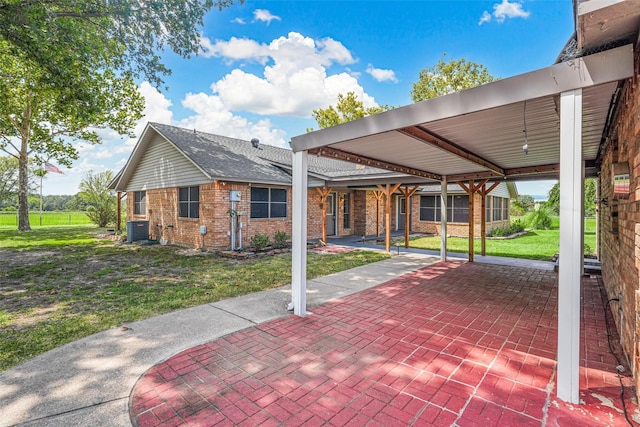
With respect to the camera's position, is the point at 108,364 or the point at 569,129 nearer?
the point at 569,129

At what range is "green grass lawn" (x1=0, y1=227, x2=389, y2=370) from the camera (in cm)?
425

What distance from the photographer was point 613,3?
1.80 metres

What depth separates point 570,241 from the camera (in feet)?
8.25

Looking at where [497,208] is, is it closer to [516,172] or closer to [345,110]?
[516,172]

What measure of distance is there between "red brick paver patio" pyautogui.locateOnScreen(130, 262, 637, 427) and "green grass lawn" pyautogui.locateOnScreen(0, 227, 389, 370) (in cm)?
188

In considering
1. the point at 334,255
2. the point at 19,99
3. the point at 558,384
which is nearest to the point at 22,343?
the point at 558,384

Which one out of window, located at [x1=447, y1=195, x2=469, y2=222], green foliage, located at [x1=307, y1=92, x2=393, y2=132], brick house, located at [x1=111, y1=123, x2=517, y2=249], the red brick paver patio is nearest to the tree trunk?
brick house, located at [x1=111, y1=123, x2=517, y2=249]

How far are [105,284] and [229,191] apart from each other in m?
5.47

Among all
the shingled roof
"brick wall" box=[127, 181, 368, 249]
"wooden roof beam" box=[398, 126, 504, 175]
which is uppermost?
the shingled roof

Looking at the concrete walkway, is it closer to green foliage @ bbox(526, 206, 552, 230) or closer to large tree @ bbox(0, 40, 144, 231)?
large tree @ bbox(0, 40, 144, 231)

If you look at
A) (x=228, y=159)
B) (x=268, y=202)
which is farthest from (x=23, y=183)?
(x=268, y=202)

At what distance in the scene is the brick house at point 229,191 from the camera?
1143 centimetres

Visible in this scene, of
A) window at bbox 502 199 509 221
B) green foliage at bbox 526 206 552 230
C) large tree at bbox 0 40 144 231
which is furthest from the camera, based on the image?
green foliage at bbox 526 206 552 230

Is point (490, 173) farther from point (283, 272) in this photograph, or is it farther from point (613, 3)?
point (613, 3)
